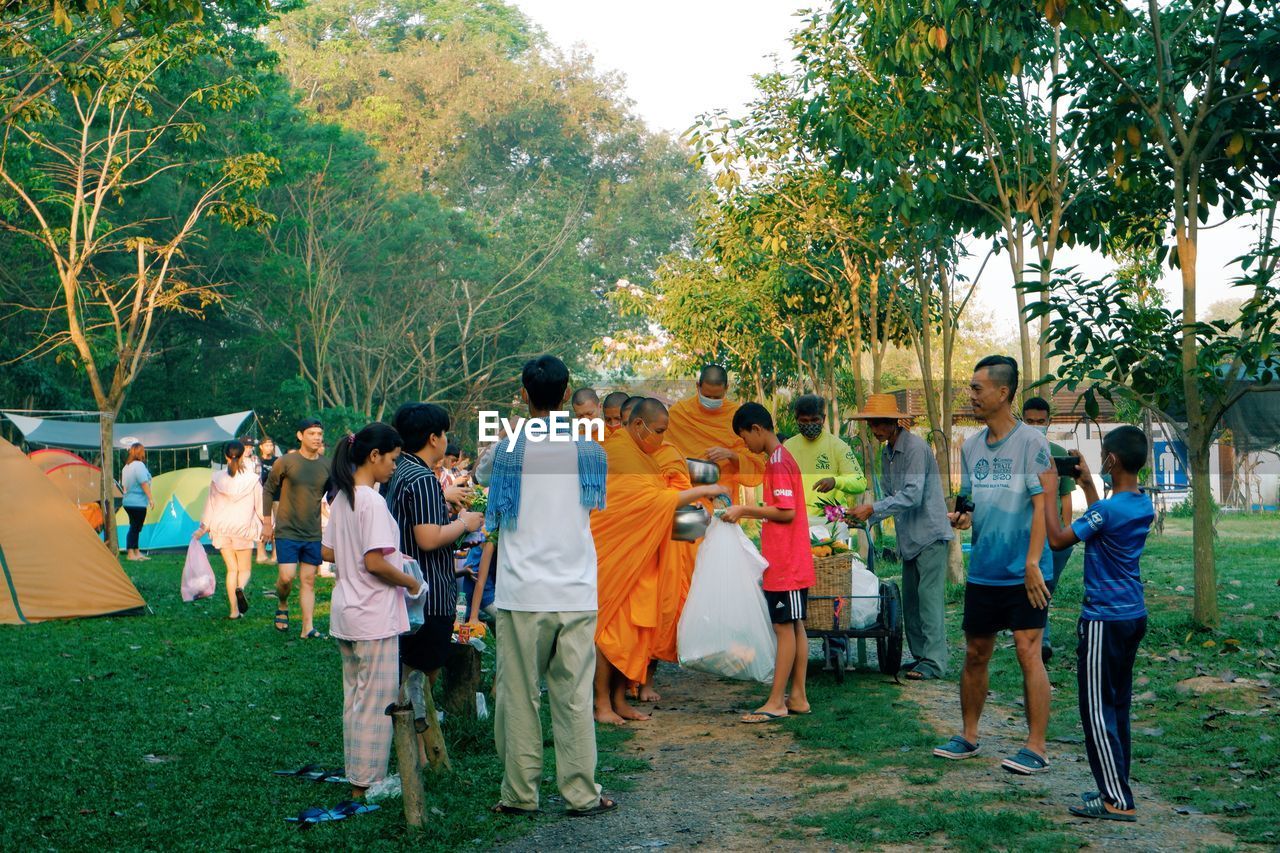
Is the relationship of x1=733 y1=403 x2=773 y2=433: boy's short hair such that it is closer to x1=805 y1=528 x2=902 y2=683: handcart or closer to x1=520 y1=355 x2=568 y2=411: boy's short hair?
x1=805 y1=528 x2=902 y2=683: handcart

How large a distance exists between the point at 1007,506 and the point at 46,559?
10236 millimetres

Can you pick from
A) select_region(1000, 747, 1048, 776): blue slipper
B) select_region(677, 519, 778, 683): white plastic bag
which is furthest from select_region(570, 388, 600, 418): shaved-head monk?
select_region(1000, 747, 1048, 776): blue slipper

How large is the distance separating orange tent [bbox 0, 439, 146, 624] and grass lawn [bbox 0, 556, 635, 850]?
3.46 feet

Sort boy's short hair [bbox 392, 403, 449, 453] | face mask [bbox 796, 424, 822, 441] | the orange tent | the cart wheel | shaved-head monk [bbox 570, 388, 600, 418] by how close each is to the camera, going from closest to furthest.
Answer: boy's short hair [bbox 392, 403, 449, 453]
shaved-head monk [bbox 570, 388, 600, 418]
the cart wheel
face mask [bbox 796, 424, 822, 441]
the orange tent

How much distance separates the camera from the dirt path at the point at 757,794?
17.3ft

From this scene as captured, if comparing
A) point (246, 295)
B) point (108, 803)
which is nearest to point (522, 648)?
point (108, 803)

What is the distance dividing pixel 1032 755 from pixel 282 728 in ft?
14.2

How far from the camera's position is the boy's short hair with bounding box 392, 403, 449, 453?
21.0 feet

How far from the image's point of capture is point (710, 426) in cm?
1039

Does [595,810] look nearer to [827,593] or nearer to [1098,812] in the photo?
[1098,812]

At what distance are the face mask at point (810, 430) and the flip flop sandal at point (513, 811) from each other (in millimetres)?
4109

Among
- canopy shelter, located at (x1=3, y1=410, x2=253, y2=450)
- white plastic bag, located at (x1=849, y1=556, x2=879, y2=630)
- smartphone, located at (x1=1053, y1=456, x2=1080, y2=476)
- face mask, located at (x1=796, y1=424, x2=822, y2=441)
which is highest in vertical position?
canopy shelter, located at (x1=3, y1=410, x2=253, y2=450)

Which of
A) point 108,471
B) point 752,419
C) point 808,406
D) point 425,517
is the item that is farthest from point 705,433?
point 108,471

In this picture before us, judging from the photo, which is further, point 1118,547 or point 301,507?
point 301,507
